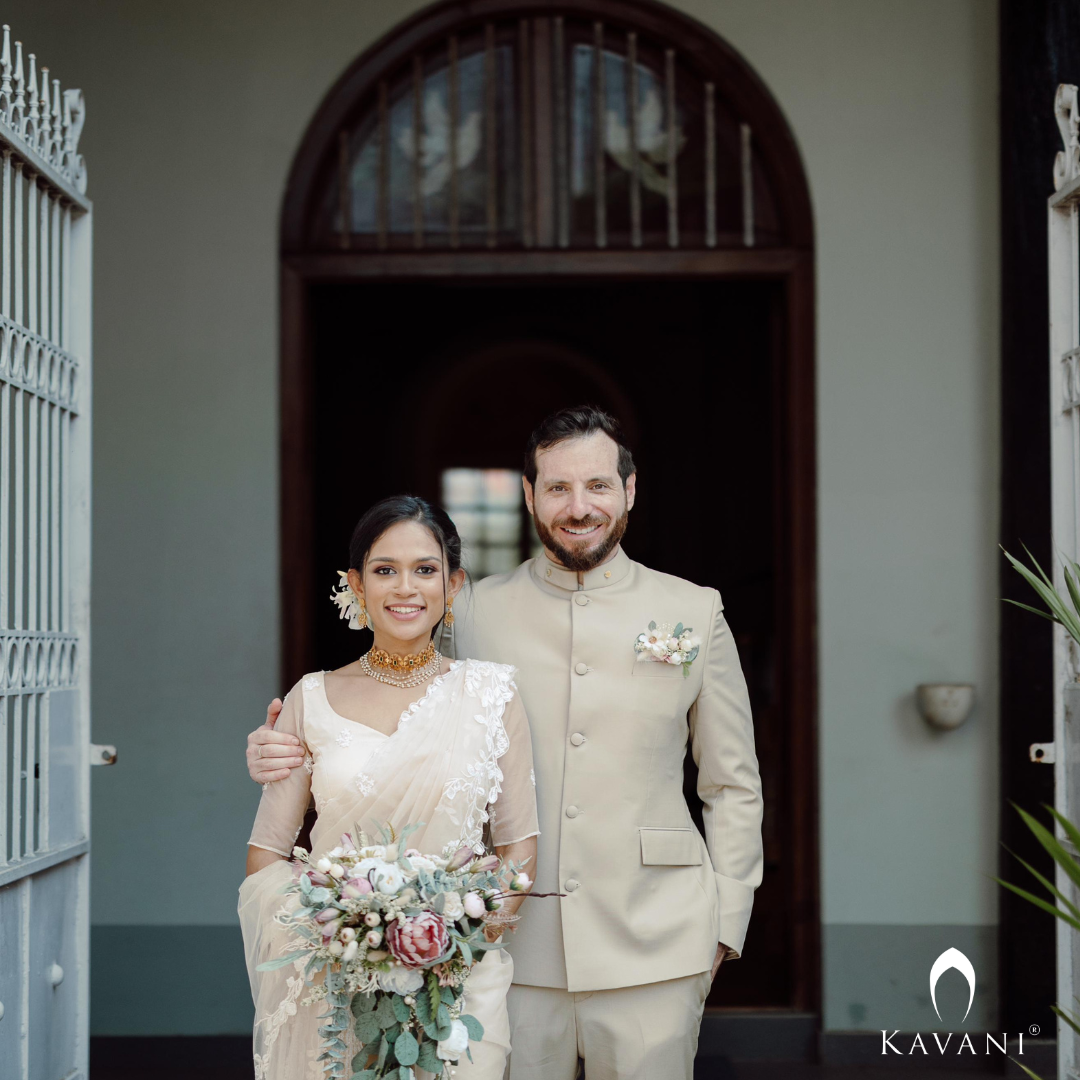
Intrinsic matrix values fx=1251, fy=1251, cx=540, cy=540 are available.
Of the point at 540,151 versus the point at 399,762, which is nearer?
the point at 399,762

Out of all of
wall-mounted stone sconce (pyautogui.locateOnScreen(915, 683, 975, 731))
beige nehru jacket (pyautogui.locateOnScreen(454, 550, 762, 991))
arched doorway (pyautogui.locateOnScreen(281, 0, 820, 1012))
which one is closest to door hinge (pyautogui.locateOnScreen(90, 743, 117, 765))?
beige nehru jacket (pyautogui.locateOnScreen(454, 550, 762, 991))

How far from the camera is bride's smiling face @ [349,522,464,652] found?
2.21 metres

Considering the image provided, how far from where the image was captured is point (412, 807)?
6.98 feet

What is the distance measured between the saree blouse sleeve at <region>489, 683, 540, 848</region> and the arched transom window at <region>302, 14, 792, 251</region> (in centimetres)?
231

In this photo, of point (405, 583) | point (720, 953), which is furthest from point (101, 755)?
point (720, 953)

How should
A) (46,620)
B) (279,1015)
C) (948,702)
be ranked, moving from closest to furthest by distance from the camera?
(279,1015) → (46,620) → (948,702)

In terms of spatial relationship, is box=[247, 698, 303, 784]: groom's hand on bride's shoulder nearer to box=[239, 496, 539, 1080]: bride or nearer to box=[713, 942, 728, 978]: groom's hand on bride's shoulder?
box=[239, 496, 539, 1080]: bride

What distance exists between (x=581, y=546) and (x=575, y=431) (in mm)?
221

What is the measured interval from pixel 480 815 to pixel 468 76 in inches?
112

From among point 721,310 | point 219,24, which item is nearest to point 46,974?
point 219,24

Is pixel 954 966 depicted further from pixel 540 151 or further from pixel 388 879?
pixel 540 151

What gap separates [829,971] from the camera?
3988mm

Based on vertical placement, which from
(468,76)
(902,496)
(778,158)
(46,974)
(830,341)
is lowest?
(46,974)

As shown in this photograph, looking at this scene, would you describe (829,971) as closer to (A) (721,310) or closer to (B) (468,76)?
(B) (468,76)
